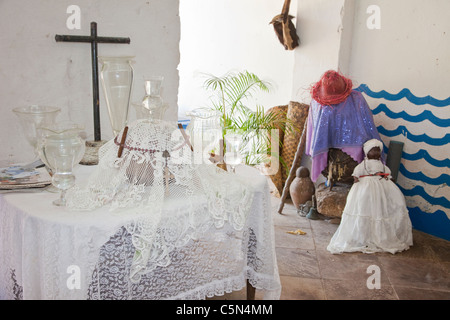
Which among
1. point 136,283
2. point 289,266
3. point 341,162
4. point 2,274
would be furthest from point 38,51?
point 341,162

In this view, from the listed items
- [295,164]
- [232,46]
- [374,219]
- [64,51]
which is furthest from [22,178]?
[232,46]

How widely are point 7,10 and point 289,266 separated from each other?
2593mm

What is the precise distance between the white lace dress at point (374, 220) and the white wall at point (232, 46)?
83.1 inches

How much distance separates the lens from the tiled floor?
2947 millimetres

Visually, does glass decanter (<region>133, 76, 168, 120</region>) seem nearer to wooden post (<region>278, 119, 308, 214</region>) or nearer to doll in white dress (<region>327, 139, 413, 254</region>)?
doll in white dress (<region>327, 139, 413, 254</region>)

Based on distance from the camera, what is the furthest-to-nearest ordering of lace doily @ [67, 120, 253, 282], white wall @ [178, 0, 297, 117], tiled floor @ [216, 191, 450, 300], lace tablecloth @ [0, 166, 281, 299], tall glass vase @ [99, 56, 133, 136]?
1. white wall @ [178, 0, 297, 117]
2. tiled floor @ [216, 191, 450, 300]
3. tall glass vase @ [99, 56, 133, 136]
4. lace doily @ [67, 120, 253, 282]
5. lace tablecloth @ [0, 166, 281, 299]

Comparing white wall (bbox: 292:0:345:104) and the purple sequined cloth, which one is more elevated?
white wall (bbox: 292:0:345:104)

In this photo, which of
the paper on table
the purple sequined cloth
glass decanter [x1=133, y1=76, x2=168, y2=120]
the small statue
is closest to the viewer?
the paper on table

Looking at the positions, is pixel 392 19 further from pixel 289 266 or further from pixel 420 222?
pixel 289 266

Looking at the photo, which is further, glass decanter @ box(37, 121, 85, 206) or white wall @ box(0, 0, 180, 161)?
white wall @ box(0, 0, 180, 161)

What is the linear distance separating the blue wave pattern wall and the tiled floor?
0.19 m

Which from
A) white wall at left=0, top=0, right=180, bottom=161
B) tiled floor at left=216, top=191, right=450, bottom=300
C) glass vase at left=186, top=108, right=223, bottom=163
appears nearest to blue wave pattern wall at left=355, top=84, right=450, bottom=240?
tiled floor at left=216, top=191, right=450, bottom=300

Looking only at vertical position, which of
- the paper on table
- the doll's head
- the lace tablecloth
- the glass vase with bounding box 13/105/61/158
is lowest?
the lace tablecloth

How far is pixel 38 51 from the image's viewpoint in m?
2.61
